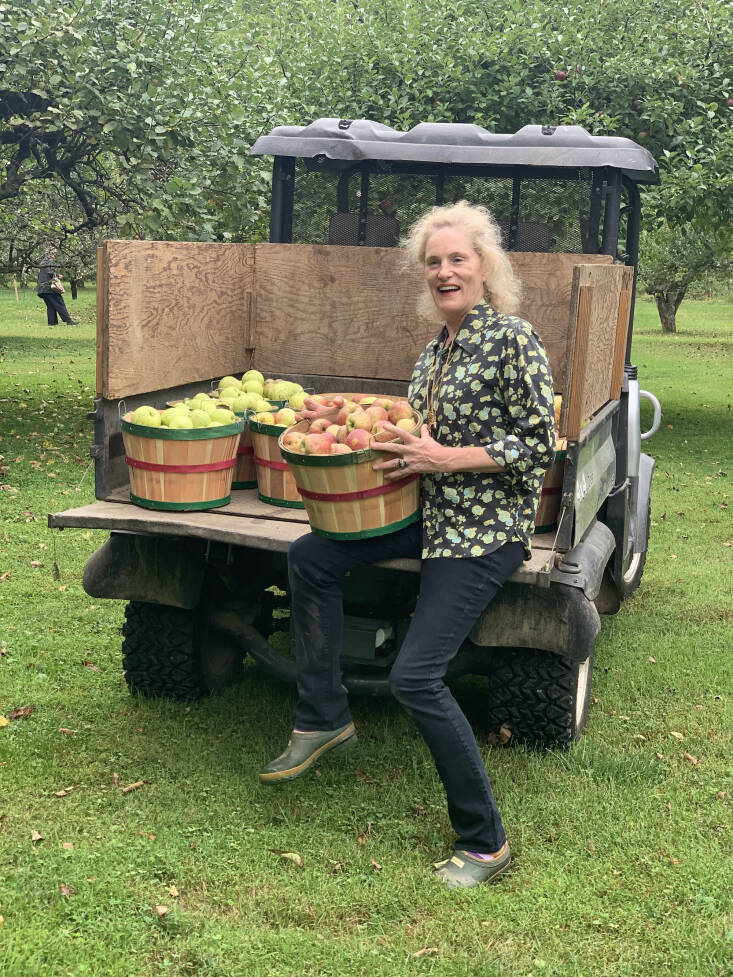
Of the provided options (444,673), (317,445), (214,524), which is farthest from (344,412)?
(444,673)

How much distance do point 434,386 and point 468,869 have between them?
1.60 m

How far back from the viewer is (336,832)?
13.6 feet

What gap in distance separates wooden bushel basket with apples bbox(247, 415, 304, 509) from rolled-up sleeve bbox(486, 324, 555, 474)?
1.31 meters

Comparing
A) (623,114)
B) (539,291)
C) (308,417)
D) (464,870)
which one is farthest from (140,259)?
(623,114)

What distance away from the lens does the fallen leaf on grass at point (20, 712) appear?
503 cm

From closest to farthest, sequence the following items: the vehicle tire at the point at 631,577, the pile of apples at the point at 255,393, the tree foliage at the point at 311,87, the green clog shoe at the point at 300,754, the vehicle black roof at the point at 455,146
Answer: the green clog shoe at the point at 300,754 < the pile of apples at the point at 255,393 < the vehicle tire at the point at 631,577 < the vehicle black roof at the point at 455,146 < the tree foliage at the point at 311,87

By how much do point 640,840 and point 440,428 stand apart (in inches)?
63.9

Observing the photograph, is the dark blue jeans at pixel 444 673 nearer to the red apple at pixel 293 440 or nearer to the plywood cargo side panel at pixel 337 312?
the red apple at pixel 293 440

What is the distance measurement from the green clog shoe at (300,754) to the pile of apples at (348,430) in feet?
3.59

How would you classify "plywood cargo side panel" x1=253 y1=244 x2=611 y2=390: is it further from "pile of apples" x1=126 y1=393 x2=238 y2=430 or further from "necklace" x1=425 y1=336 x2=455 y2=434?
"necklace" x1=425 y1=336 x2=455 y2=434

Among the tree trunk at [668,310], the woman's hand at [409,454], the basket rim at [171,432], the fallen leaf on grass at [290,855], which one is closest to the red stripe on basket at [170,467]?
the basket rim at [171,432]

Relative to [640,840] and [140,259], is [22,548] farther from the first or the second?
[640,840]

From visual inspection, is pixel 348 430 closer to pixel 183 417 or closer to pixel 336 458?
pixel 336 458

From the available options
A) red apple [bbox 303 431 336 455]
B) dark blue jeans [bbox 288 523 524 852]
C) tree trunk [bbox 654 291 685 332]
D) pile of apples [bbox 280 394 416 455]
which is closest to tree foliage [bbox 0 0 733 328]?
pile of apples [bbox 280 394 416 455]
